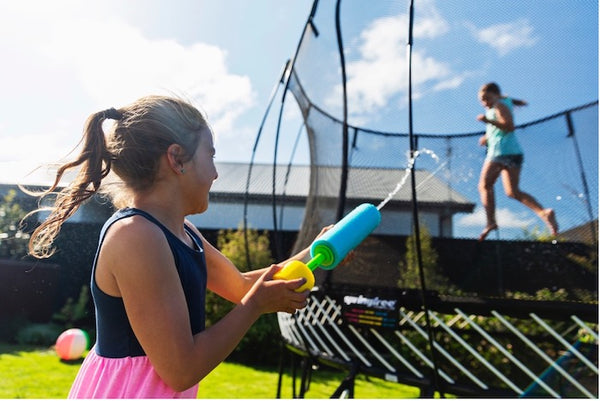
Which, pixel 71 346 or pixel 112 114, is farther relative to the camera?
pixel 71 346

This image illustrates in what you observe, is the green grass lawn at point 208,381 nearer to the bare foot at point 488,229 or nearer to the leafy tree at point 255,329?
the leafy tree at point 255,329

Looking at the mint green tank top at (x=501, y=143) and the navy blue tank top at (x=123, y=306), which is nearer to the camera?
the navy blue tank top at (x=123, y=306)

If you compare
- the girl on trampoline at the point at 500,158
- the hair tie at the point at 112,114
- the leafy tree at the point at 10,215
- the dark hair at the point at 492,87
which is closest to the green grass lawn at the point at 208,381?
the leafy tree at the point at 10,215

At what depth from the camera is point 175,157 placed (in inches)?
37.7

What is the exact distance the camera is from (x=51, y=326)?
17.7 feet

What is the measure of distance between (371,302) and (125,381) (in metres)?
1.44

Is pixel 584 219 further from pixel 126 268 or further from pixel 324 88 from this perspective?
pixel 126 268

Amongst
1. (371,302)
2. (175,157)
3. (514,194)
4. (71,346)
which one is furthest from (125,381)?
(71,346)

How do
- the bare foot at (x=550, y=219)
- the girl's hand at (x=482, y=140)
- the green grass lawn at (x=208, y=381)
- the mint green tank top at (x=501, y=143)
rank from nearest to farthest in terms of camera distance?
the bare foot at (x=550, y=219) → the mint green tank top at (x=501, y=143) → the girl's hand at (x=482, y=140) → the green grass lawn at (x=208, y=381)

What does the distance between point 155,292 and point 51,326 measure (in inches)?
214

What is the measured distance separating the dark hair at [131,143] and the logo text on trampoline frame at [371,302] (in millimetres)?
1385

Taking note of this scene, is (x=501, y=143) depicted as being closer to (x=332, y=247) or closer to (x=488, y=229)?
(x=488, y=229)

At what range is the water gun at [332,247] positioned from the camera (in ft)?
2.88

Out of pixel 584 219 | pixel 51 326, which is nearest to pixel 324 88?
pixel 584 219
